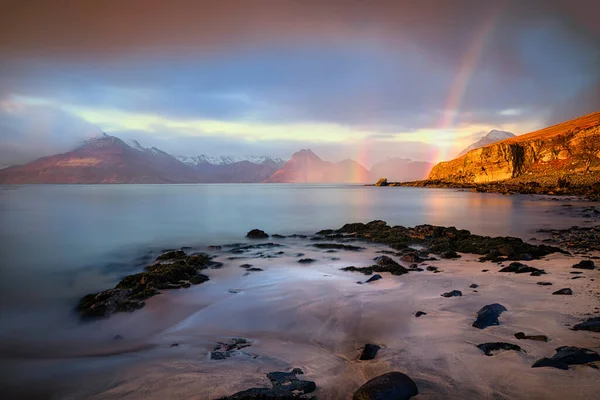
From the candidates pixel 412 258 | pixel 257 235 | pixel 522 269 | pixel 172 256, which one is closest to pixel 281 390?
pixel 522 269

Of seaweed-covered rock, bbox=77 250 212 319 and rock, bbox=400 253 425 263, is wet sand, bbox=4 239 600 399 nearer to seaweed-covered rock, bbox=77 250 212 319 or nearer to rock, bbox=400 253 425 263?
seaweed-covered rock, bbox=77 250 212 319

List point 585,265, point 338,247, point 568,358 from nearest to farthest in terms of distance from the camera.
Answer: point 568,358, point 585,265, point 338,247

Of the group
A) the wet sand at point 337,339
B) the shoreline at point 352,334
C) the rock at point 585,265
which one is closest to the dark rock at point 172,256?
the shoreline at point 352,334

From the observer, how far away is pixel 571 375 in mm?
4398

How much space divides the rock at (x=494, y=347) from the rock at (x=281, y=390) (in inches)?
108

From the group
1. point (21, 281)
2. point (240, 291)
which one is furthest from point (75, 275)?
point (240, 291)

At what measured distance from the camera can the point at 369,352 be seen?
557 centimetres

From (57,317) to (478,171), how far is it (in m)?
116

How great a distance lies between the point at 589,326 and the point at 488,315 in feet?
4.84

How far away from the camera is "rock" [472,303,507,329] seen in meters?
6.32

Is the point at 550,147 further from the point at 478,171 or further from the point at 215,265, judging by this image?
the point at 215,265

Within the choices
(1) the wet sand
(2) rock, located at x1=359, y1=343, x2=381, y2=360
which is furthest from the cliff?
(2) rock, located at x1=359, y1=343, x2=381, y2=360

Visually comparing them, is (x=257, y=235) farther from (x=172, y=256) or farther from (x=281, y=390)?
(x=281, y=390)

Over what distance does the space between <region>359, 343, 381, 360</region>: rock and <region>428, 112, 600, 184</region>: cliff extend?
82.4 metres
